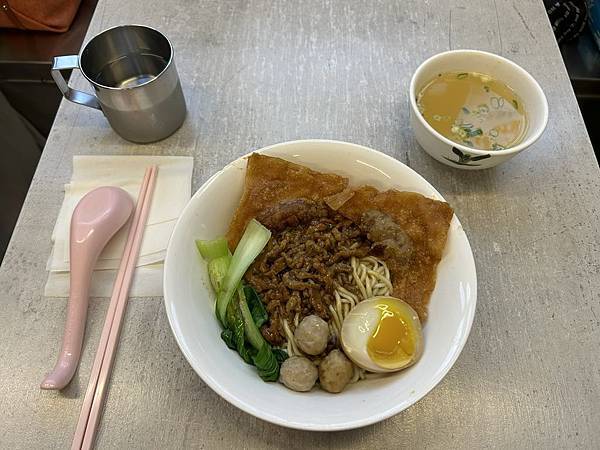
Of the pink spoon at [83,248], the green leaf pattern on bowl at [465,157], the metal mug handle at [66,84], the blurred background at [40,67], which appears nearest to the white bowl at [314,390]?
the green leaf pattern on bowl at [465,157]

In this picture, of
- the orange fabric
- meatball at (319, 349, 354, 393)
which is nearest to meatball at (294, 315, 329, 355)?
meatball at (319, 349, 354, 393)

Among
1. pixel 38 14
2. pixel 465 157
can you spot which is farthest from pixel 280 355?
pixel 38 14

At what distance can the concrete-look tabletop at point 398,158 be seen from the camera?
1.22 m

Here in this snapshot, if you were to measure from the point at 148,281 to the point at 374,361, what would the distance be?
700 millimetres

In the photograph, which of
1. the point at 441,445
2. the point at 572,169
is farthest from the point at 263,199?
the point at 572,169

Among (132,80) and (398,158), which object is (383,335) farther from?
(132,80)

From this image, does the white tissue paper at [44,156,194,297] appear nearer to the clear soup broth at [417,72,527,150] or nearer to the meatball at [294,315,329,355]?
the meatball at [294,315,329,355]

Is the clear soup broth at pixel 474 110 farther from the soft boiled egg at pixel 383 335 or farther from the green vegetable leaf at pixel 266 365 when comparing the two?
the green vegetable leaf at pixel 266 365

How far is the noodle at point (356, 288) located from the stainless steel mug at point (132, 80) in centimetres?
81

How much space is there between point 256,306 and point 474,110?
945 mm

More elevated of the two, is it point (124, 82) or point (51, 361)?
point (124, 82)

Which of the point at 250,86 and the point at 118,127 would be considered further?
the point at 250,86

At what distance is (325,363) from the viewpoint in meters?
1.12

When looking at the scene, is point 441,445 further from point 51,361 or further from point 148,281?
point 51,361
